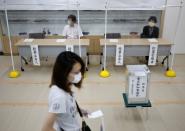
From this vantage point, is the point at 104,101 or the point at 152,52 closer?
the point at 104,101

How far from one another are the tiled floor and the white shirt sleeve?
5.17ft

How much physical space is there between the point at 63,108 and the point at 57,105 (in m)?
0.06

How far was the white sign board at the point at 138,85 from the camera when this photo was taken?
2.72m

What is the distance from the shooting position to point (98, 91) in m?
3.84

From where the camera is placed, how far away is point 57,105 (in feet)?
4.56

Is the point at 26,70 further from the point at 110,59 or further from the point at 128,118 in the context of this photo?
the point at 128,118

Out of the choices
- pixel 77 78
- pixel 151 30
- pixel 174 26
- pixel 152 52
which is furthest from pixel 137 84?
pixel 174 26

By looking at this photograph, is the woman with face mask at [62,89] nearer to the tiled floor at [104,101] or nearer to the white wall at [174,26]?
the tiled floor at [104,101]

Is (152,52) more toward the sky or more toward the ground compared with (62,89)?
more toward the ground

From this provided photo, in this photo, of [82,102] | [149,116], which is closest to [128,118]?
[149,116]

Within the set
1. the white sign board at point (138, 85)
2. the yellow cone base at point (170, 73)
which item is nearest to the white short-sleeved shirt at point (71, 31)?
the yellow cone base at point (170, 73)

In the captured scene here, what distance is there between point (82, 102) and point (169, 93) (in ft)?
5.25

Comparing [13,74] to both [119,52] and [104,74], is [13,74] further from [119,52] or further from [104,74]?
[119,52]

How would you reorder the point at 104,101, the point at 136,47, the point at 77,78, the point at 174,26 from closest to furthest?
the point at 77,78 < the point at 104,101 < the point at 136,47 < the point at 174,26
